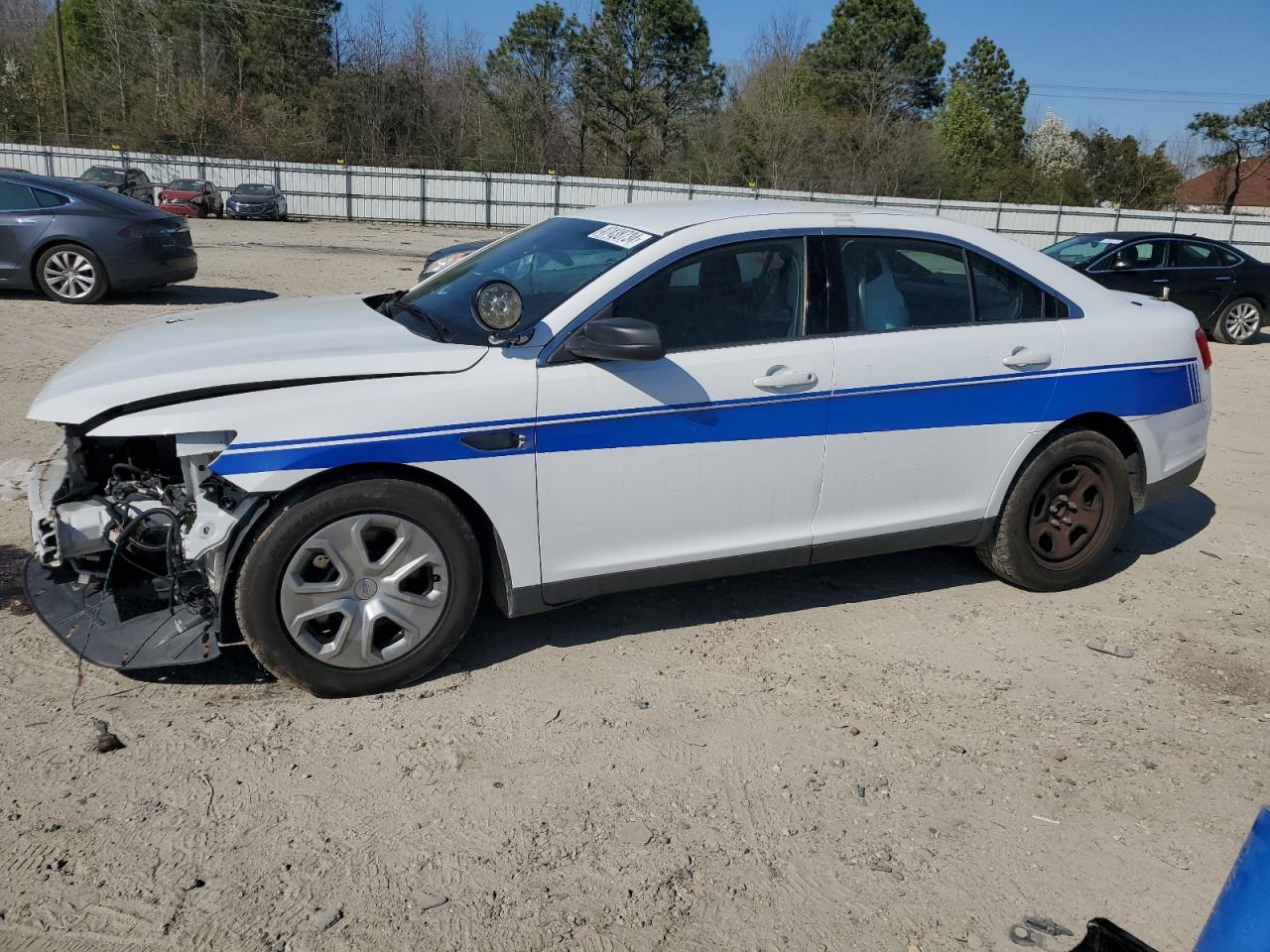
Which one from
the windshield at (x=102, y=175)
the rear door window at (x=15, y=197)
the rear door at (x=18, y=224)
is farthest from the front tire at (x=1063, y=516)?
the windshield at (x=102, y=175)

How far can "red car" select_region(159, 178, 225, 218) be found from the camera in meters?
31.6

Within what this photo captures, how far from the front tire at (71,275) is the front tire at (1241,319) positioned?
48.7 feet

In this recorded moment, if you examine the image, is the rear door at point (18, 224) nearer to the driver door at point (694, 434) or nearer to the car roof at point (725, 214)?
the car roof at point (725, 214)

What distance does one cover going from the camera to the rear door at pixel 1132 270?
1401 centimetres

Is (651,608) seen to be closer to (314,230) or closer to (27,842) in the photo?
(27,842)

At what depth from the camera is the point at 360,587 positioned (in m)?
3.62

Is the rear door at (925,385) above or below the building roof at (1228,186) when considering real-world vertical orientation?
below

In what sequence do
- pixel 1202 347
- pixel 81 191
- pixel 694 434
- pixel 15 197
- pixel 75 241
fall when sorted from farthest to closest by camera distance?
pixel 81 191, pixel 75 241, pixel 15 197, pixel 1202 347, pixel 694 434

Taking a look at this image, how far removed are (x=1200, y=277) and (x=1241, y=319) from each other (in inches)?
39.4

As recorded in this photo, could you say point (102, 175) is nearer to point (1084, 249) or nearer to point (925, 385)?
point (1084, 249)

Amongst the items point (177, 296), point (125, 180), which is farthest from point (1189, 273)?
point (125, 180)

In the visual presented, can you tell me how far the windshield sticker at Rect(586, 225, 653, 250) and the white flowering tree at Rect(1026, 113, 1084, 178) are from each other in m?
50.5

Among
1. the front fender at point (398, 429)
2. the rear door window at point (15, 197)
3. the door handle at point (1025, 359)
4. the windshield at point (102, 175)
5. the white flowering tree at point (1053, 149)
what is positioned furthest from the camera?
the white flowering tree at point (1053, 149)

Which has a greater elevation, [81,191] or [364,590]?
[81,191]
